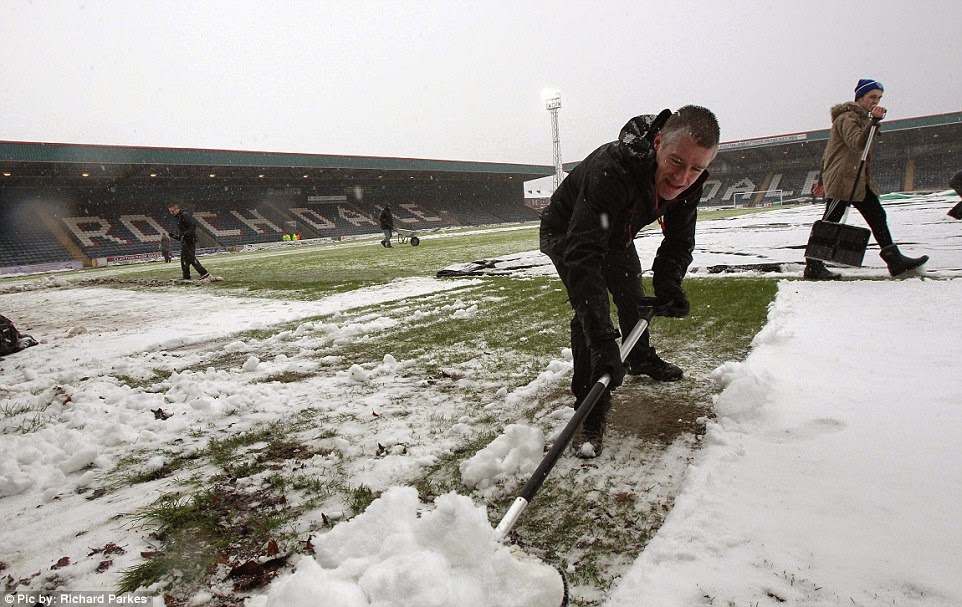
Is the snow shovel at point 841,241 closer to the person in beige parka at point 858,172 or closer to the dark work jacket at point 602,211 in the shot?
the person in beige parka at point 858,172

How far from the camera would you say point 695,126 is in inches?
73.0

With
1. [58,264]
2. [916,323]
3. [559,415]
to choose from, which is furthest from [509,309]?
[58,264]

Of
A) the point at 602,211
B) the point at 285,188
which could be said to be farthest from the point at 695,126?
the point at 285,188

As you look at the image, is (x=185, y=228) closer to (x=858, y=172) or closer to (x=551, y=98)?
(x=858, y=172)

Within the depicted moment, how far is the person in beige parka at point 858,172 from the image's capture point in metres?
4.61

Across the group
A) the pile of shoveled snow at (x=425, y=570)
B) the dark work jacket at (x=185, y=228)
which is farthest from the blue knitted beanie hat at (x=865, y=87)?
the dark work jacket at (x=185, y=228)

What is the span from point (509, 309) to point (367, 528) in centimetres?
372

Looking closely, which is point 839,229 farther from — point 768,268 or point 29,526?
point 29,526

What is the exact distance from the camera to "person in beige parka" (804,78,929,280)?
15.1 feet

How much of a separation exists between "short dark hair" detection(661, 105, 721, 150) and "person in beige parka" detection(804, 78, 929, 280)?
150 inches

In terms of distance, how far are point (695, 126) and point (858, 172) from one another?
158 inches

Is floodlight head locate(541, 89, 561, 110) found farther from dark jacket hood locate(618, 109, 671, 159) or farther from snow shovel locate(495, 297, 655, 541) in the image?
snow shovel locate(495, 297, 655, 541)

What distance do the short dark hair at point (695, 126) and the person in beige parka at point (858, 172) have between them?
3817 mm

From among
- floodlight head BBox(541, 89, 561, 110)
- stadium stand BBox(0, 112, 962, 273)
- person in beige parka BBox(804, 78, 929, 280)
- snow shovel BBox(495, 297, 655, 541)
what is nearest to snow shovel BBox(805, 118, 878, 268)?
person in beige parka BBox(804, 78, 929, 280)
